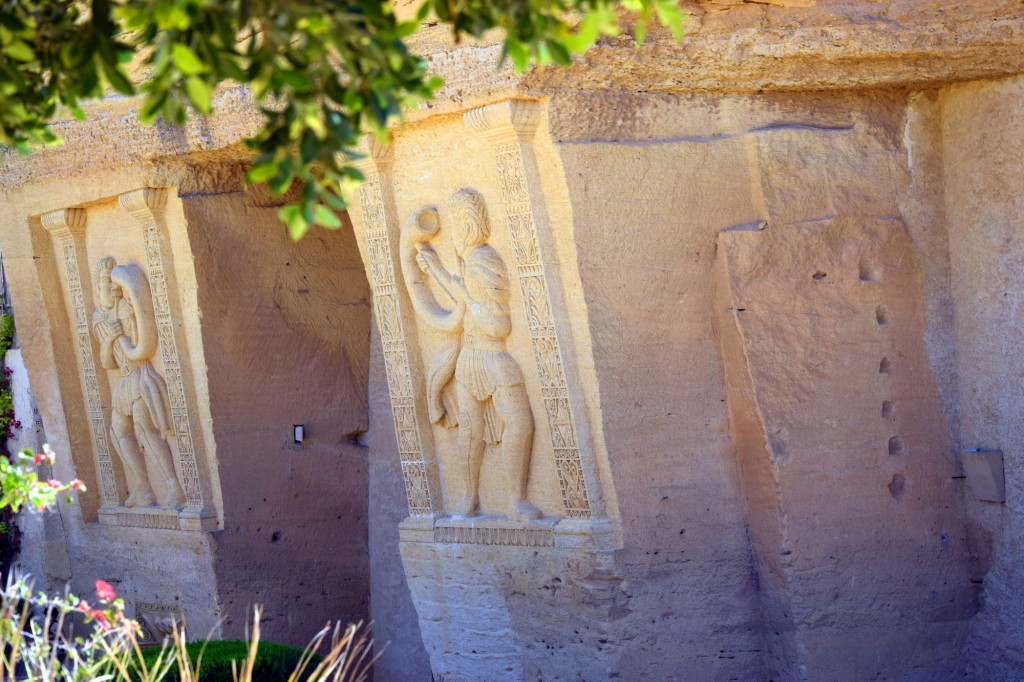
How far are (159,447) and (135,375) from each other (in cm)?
44

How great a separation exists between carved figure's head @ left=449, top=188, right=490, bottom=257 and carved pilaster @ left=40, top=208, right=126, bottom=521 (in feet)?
9.49

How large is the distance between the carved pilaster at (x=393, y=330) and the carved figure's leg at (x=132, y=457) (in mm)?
2135

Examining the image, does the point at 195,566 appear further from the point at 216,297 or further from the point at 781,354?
the point at 781,354

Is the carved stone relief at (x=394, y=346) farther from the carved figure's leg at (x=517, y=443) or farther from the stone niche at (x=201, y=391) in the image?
the stone niche at (x=201, y=391)

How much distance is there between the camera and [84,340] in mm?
8242

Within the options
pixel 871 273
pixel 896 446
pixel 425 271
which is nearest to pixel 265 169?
pixel 425 271

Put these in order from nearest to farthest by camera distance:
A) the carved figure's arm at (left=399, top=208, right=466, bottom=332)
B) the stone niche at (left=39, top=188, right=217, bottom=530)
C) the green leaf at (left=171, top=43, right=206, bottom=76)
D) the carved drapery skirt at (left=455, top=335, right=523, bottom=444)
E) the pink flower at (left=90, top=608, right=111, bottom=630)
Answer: the green leaf at (left=171, top=43, right=206, bottom=76)
the pink flower at (left=90, top=608, right=111, bottom=630)
the carved drapery skirt at (left=455, top=335, right=523, bottom=444)
the carved figure's arm at (left=399, top=208, right=466, bottom=332)
the stone niche at (left=39, top=188, right=217, bottom=530)

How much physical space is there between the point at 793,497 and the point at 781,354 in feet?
2.05

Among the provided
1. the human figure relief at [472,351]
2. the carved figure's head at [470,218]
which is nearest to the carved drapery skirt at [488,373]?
the human figure relief at [472,351]

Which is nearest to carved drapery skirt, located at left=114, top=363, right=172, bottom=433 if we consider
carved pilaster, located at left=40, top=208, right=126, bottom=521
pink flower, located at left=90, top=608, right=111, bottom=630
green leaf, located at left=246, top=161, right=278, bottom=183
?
carved pilaster, located at left=40, top=208, right=126, bottom=521

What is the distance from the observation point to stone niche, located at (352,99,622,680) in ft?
19.6

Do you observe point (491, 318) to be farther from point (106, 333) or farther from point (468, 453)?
point (106, 333)

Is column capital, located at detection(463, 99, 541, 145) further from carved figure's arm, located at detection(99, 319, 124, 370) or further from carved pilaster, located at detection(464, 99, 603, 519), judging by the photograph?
carved figure's arm, located at detection(99, 319, 124, 370)

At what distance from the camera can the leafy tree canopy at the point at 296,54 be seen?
8.73ft
